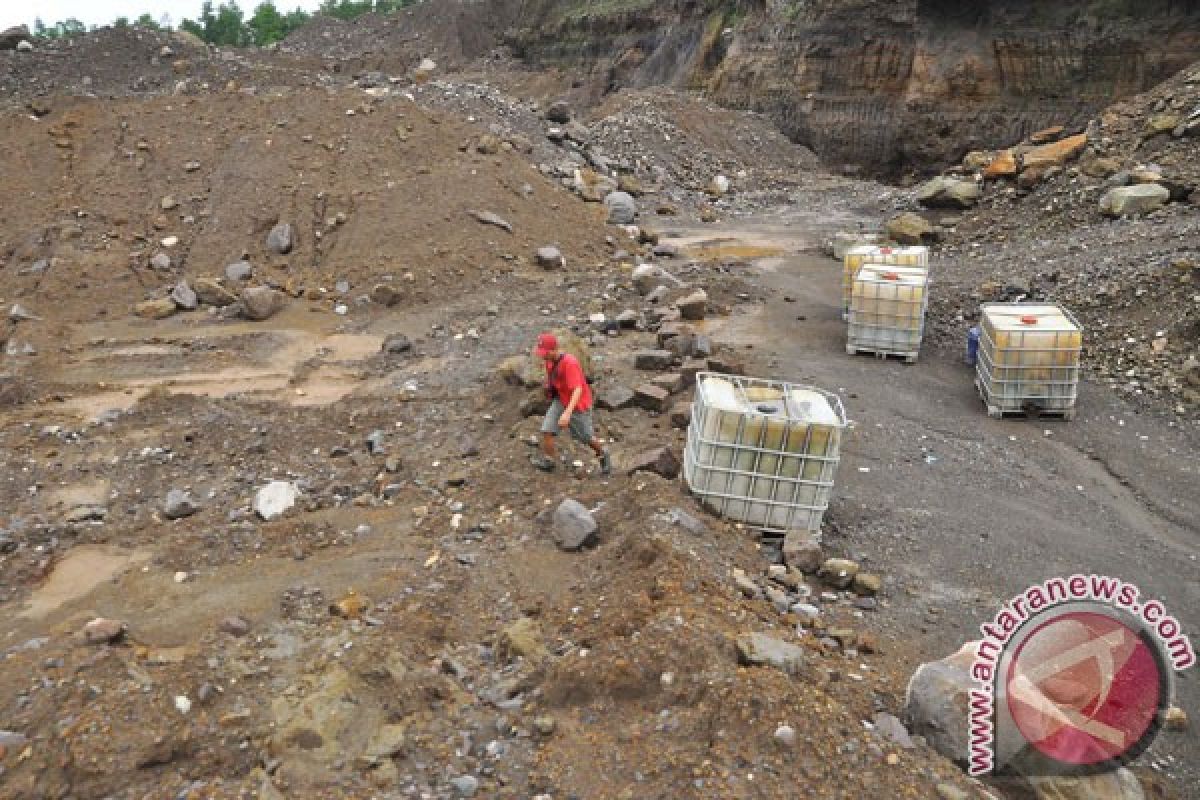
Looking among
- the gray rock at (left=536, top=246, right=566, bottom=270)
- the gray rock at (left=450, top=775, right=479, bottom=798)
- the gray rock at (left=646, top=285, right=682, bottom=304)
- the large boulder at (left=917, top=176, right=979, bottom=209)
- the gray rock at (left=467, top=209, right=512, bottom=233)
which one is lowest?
the gray rock at (left=450, top=775, right=479, bottom=798)

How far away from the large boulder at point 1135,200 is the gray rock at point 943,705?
11.5m

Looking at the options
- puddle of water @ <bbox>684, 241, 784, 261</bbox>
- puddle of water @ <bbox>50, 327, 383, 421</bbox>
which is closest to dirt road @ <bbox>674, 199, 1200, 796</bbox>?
puddle of water @ <bbox>50, 327, 383, 421</bbox>

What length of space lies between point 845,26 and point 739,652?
23888 mm

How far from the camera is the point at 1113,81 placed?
21.3 meters

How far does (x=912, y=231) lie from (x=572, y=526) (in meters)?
11.1

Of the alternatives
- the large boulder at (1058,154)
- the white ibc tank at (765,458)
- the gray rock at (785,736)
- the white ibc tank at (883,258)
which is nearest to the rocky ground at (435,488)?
the gray rock at (785,736)

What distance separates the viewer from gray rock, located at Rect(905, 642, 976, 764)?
4.28 metres

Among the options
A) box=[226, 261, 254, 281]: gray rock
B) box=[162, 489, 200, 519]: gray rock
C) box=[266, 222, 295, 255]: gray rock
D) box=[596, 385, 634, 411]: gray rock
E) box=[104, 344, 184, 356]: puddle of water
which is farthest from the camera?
box=[266, 222, 295, 255]: gray rock

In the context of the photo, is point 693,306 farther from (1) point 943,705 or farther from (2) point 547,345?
(1) point 943,705

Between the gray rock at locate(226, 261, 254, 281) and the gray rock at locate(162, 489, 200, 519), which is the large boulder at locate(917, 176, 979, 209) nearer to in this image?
the gray rock at locate(226, 261, 254, 281)

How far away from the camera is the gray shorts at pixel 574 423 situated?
7.42 metres

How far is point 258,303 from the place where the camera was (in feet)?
40.1

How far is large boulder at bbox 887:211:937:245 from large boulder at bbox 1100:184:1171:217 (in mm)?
2560

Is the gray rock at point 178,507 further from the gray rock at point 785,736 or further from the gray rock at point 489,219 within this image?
the gray rock at point 489,219
